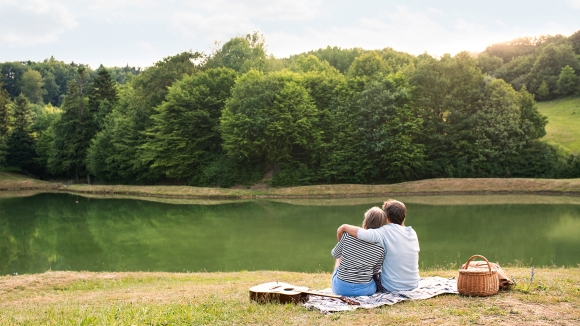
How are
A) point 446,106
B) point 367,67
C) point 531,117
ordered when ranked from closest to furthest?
point 531,117
point 446,106
point 367,67

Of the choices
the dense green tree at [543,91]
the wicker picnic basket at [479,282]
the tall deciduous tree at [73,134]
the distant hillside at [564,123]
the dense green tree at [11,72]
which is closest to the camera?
the wicker picnic basket at [479,282]

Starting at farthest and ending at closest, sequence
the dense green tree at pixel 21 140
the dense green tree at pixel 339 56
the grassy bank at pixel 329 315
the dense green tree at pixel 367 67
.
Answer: the dense green tree at pixel 339 56 → the dense green tree at pixel 21 140 → the dense green tree at pixel 367 67 → the grassy bank at pixel 329 315

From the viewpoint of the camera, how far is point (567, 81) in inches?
2115

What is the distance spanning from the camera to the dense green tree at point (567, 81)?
5338 centimetres

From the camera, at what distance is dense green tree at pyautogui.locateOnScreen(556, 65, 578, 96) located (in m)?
53.4

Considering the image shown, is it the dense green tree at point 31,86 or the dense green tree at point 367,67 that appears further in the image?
the dense green tree at point 31,86

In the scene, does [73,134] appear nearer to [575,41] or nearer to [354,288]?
[354,288]

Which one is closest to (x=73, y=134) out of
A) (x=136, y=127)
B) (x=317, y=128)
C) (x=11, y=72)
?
(x=136, y=127)

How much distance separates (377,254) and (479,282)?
4.52 ft

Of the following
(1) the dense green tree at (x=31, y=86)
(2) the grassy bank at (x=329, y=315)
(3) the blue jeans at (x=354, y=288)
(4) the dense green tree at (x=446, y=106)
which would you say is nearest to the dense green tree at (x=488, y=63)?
(4) the dense green tree at (x=446, y=106)

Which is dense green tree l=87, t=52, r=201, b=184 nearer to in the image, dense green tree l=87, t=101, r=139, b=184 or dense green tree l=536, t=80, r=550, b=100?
dense green tree l=87, t=101, r=139, b=184

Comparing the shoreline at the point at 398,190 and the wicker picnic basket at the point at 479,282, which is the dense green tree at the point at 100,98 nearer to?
the shoreline at the point at 398,190

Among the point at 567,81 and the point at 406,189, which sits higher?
the point at 567,81

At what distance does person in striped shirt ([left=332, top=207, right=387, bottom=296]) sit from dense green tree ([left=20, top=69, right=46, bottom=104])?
11927 centimetres
